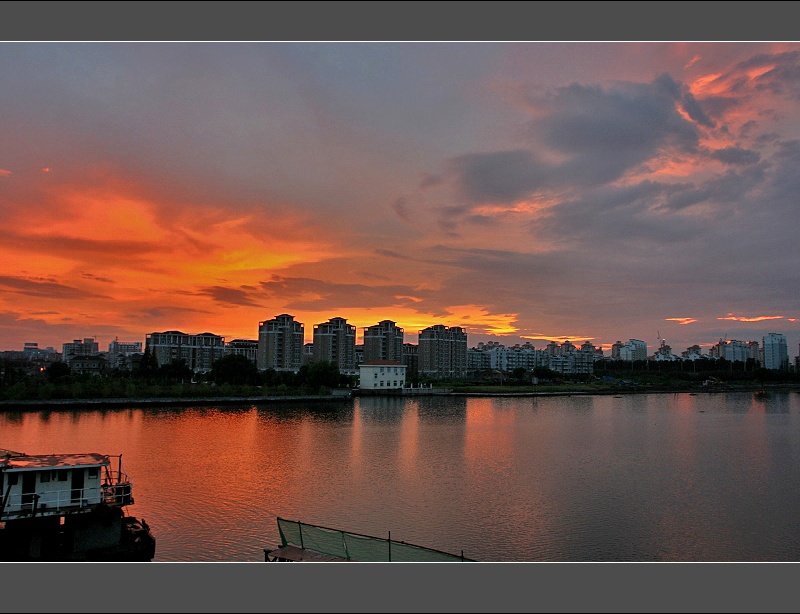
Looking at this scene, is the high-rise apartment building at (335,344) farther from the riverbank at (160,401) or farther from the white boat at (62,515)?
the white boat at (62,515)

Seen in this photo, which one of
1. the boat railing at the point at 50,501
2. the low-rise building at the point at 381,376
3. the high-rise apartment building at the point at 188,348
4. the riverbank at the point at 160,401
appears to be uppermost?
the high-rise apartment building at the point at 188,348

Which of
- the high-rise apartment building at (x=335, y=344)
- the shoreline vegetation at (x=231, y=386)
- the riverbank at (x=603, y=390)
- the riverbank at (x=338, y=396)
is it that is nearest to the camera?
the riverbank at (x=338, y=396)

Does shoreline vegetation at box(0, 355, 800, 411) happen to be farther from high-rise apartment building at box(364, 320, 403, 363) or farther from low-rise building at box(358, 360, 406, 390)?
high-rise apartment building at box(364, 320, 403, 363)

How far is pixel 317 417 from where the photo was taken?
2031cm

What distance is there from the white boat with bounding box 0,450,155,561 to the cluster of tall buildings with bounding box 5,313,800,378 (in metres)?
27.8

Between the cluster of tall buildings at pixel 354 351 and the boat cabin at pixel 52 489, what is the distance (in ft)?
91.5

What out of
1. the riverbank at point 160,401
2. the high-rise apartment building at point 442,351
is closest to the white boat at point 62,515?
the riverbank at point 160,401

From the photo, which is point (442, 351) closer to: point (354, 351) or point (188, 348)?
point (354, 351)

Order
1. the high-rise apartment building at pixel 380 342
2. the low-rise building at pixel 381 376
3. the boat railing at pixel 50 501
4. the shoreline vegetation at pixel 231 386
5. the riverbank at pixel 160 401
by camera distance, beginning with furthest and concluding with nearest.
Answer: the high-rise apartment building at pixel 380 342 < the low-rise building at pixel 381 376 < the shoreline vegetation at pixel 231 386 < the riverbank at pixel 160 401 < the boat railing at pixel 50 501

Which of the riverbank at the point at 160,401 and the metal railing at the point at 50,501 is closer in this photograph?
the metal railing at the point at 50,501

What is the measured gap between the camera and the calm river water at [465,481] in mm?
6785

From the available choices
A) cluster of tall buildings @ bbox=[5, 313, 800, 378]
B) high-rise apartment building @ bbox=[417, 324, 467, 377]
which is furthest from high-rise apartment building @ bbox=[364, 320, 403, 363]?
high-rise apartment building @ bbox=[417, 324, 467, 377]

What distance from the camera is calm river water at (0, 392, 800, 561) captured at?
679cm

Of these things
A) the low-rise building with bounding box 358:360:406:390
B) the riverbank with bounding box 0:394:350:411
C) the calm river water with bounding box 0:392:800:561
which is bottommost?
the calm river water with bounding box 0:392:800:561
